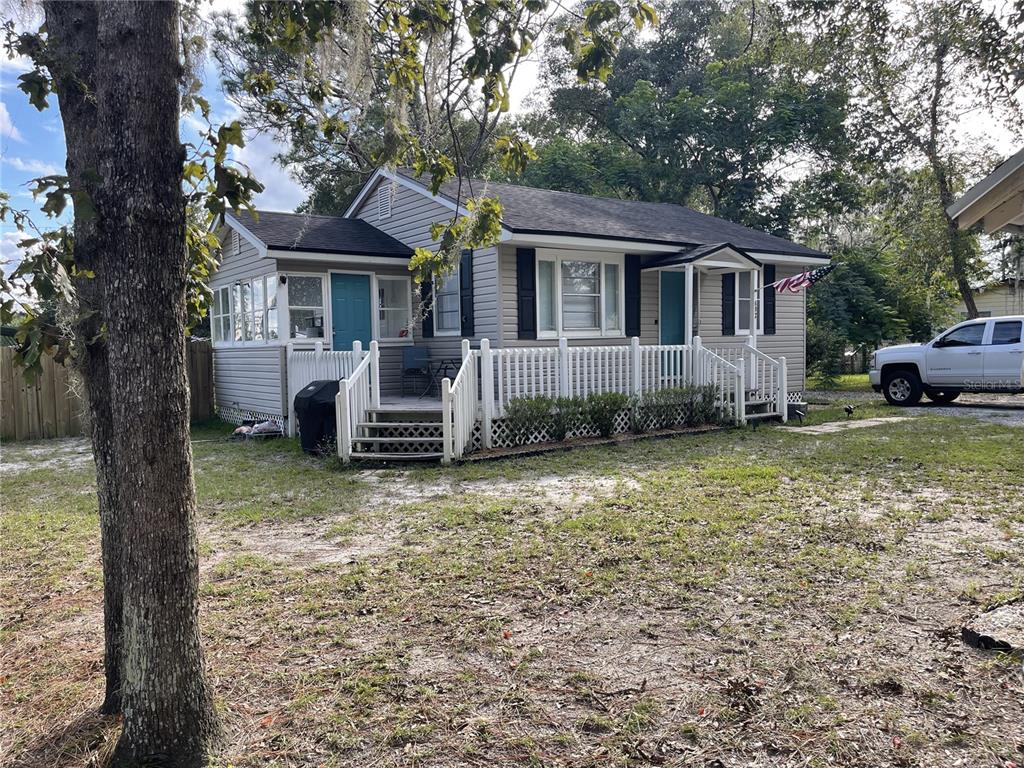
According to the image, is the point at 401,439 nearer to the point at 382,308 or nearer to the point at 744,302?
the point at 382,308

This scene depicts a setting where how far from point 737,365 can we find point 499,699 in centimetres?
946

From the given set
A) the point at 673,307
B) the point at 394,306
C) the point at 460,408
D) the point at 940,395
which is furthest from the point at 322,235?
the point at 940,395

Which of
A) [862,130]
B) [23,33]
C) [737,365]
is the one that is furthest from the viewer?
[862,130]

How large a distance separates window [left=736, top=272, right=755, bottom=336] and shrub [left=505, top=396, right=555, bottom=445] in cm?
653

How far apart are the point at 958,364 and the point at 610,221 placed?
7364 millimetres

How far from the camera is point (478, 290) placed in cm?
1172

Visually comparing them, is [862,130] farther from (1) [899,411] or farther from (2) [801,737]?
(2) [801,737]

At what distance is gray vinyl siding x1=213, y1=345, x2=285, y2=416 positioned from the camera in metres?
12.1

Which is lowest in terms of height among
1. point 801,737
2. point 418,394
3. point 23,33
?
point 801,737

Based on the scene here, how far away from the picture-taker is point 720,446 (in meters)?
9.55

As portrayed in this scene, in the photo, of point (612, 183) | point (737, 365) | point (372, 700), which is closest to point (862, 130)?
point (612, 183)

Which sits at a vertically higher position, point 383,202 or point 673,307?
point 383,202

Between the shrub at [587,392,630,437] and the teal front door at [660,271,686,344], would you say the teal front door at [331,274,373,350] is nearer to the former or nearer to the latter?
the shrub at [587,392,630,437]

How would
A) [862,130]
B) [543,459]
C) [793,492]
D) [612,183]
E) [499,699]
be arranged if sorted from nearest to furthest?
Answer: [499,699], [793,492], [543,459], [862,130], [612,183]
